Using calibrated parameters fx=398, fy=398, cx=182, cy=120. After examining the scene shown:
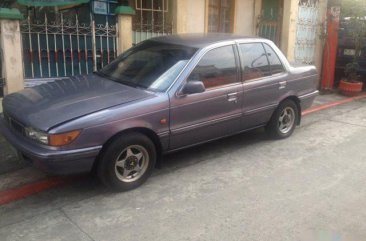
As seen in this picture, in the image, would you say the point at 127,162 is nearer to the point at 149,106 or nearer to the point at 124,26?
the point at 149,106

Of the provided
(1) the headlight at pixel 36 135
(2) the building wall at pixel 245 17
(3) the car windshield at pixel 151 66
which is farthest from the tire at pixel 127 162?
(2) the building wall at pixel 245 17

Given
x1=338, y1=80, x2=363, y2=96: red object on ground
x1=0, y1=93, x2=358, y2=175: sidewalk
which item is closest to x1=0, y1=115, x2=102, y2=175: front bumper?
x1=0, y1=93, x2=358, y2=175: sidewalk

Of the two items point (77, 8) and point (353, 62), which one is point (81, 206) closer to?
point (77, 8)

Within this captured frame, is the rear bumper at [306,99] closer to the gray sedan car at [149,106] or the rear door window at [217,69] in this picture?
the gray sedan car at [149,106]

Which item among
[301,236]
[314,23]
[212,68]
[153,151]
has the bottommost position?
[301,236]

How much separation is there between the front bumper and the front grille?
9 cm

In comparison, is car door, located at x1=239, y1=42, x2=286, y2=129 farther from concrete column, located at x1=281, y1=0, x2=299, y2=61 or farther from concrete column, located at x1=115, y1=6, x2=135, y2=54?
concrete column, located at x1=281, y1=0, x2=299, y2=61

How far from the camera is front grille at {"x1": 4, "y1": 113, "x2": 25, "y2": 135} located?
408cm

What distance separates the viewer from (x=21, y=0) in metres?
6.31

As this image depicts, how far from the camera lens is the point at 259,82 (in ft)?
18.3

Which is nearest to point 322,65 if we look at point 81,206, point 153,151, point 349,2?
point 349,2

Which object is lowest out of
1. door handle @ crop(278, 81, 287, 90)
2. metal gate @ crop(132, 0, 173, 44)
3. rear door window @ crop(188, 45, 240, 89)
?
door handle @ crop(278, 81, 287, 90)

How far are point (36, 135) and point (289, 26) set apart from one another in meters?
8.18

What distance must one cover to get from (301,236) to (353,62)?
24.7ft
